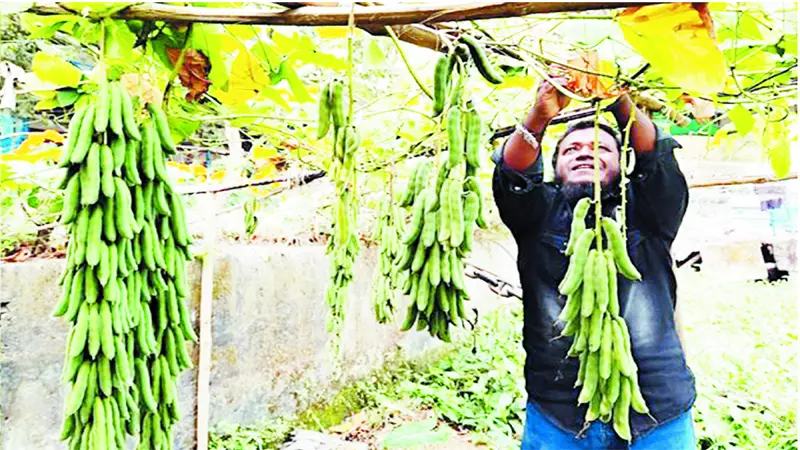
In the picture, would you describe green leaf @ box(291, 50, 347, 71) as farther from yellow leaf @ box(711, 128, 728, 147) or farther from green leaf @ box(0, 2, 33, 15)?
yellow leaf @ box(711, 128, 728, 147)

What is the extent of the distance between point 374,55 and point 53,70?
791 millimetres

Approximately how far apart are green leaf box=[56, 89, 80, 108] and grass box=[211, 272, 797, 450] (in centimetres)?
208

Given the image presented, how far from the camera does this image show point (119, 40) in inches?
37.8

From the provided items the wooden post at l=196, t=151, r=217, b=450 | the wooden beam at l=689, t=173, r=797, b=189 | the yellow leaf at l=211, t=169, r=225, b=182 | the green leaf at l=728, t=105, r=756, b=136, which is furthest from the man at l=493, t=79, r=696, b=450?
the yellow leaf at l=211, t=169, r=225, b=182

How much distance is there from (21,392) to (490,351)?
3.53 metres

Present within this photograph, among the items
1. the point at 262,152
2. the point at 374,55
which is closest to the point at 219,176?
the point at 262,152

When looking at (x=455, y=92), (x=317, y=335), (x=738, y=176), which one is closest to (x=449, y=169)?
(x=455, y=92)

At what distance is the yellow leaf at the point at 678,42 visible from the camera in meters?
0.81

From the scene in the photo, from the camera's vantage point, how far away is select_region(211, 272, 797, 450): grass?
338cm

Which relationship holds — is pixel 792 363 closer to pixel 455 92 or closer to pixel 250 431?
pixel 250 431

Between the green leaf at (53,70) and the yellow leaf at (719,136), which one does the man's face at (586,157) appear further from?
the green leaf at (53,70)

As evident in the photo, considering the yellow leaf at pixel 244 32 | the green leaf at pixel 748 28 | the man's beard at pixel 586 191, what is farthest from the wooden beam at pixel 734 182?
the yellow leaf at pixel 244 32

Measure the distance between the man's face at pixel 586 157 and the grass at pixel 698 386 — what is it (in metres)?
1.30

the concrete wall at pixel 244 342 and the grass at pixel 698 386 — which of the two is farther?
the grass at pixel 698 386
